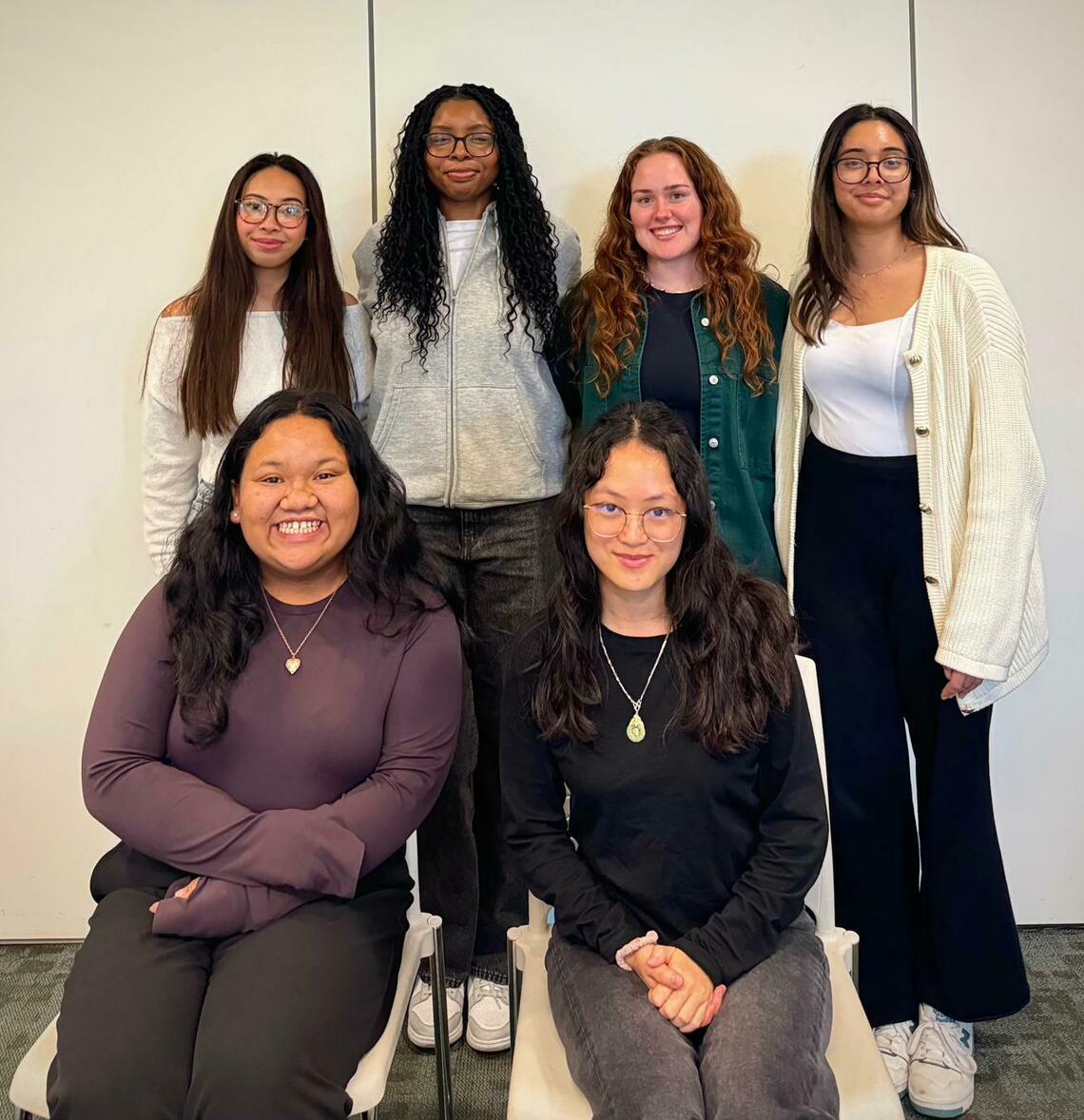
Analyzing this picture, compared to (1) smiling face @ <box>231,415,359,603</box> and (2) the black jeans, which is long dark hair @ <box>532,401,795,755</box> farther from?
(2) the black jeans

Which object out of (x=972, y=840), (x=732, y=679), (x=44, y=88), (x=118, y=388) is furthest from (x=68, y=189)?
(x=972, y=840)

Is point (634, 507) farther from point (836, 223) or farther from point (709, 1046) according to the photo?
point (836, 223)

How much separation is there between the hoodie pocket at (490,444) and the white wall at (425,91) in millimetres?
590

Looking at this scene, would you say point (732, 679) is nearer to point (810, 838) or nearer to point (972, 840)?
point (810, 838)

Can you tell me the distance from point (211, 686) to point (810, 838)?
0.88 metres

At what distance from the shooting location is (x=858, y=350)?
6.85 feet

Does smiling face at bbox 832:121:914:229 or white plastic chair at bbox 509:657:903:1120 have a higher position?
smiling face at bbox 832:121:914:229

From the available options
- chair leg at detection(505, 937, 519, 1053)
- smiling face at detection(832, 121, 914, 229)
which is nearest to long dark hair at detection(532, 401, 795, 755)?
chair leg at detection(505, 937, 519, 1053)

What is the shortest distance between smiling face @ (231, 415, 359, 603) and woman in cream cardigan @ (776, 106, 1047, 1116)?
0.86 metres

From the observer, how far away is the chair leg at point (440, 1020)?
1803 millimetres

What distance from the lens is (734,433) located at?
2174 millimetres

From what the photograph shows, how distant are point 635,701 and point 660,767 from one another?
0.10 m

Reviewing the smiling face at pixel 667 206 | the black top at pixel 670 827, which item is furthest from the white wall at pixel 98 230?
the black top at pixel 670 827

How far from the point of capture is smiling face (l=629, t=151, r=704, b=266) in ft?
7.13
